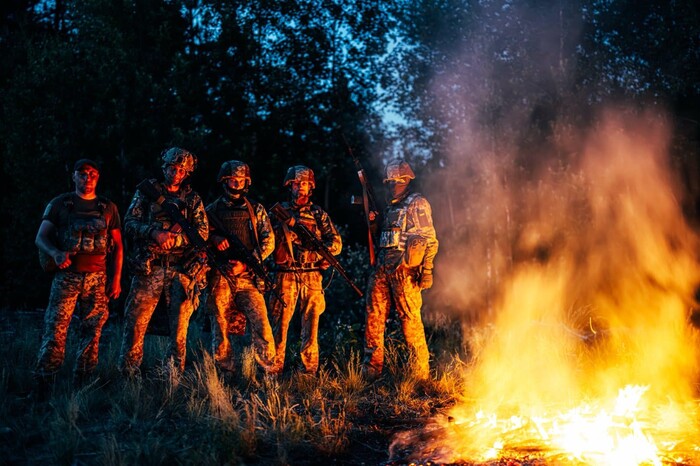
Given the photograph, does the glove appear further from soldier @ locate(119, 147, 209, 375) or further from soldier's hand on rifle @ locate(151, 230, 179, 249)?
soldier's hand on rifle @ locate(151, 230, 179, 249)

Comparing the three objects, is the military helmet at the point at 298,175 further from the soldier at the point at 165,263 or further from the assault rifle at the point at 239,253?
the soldier at the point at 165,263

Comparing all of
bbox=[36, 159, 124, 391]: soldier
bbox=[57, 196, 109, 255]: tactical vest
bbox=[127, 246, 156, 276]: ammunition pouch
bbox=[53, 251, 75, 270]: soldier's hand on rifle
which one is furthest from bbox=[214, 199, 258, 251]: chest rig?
bbox=[53, 251, 75, 270]: soldier's hand on rifle

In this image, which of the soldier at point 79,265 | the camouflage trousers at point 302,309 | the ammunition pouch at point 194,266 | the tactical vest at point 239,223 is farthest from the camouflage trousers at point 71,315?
the camouflage trousers at point 302,309

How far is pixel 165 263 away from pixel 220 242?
0.66 m

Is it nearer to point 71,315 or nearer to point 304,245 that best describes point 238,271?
point 304,245

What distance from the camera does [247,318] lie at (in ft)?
22.6

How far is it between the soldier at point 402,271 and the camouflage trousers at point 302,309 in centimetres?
68

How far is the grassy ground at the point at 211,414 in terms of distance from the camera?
4785 mm

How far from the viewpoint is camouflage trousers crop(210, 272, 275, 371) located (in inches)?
269

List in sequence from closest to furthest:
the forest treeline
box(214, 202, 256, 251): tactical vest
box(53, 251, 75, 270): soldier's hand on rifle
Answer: box(53, 251, 75, 270): soldier's hand on rifle, box(214, 202, 256, 251): tactical vest, the forest treeline

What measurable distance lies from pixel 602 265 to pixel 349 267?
6.81m

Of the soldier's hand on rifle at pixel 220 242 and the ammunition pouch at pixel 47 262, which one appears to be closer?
the ammunition pouch at pixel 47 262

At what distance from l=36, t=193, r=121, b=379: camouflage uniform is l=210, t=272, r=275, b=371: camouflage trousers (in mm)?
1228

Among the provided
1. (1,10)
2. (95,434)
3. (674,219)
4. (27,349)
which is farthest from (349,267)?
(1,10)
